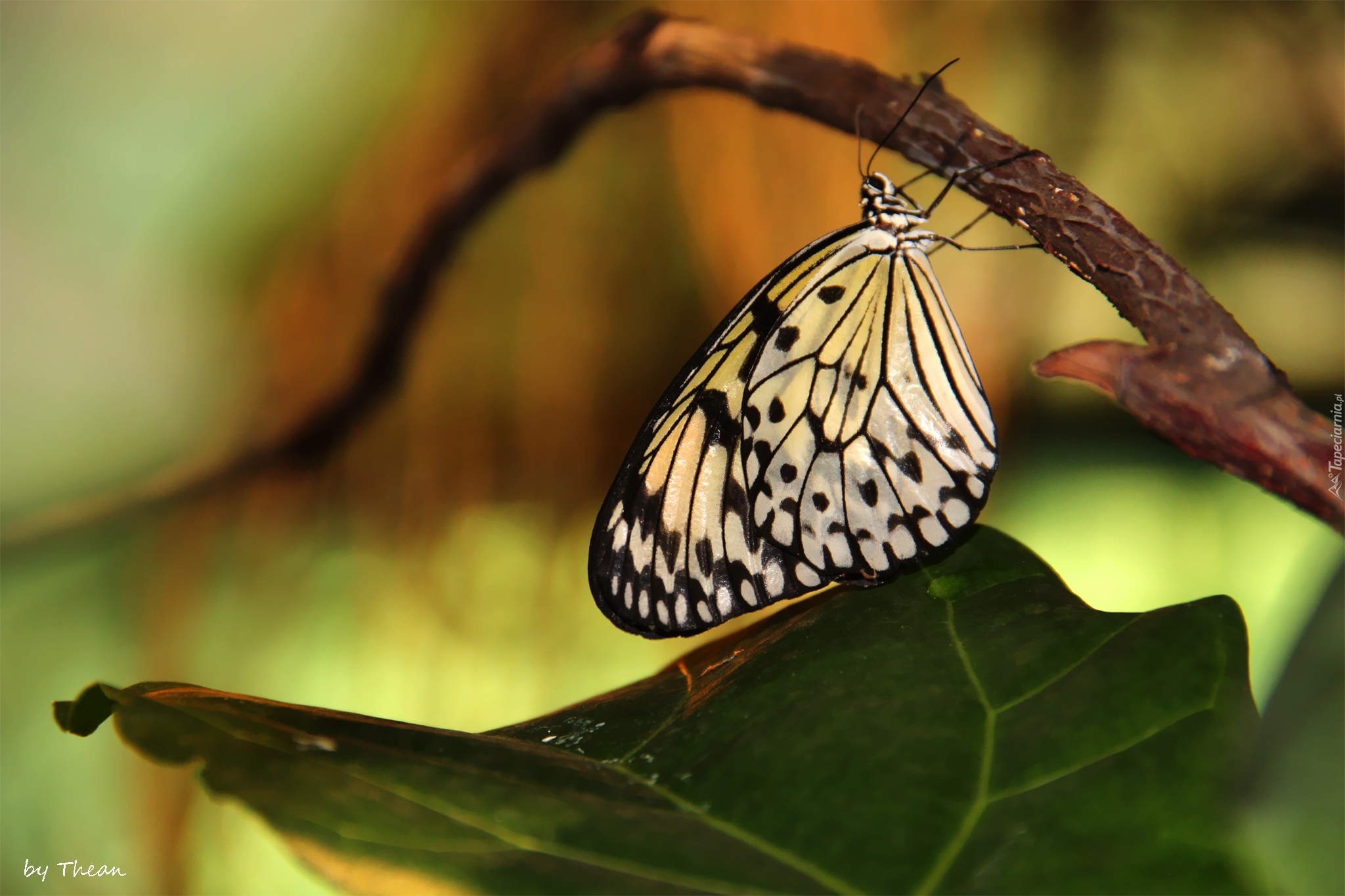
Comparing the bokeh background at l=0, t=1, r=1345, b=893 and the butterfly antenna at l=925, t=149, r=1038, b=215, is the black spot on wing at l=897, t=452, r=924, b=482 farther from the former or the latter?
the bokeh background at l=0, t=1, r=1345, b=893

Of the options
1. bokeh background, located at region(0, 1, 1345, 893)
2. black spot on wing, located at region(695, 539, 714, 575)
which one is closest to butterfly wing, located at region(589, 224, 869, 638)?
black spot on wing, located at region(695, 539, 714, 575)

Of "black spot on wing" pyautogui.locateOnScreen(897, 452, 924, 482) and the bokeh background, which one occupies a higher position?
the bokeh background

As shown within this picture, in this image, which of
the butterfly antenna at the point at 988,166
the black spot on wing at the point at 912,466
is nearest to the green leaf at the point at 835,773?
the black spot on wing at the point at 912,466

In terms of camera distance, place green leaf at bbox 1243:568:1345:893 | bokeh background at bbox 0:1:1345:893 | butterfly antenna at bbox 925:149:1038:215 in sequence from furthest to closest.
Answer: bokeh background at bbox 0:1:1345:893 → butterfly antenna at bbox 925:149:1038:215 → green leaf at bbox 1243:568:1345:893

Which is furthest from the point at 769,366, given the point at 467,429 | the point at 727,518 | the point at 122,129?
the point at 122,129

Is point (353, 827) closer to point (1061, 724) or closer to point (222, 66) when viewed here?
point (1061, 724)

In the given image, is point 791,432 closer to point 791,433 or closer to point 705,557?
point 791,433

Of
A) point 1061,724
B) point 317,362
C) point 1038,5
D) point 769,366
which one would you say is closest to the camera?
point 1061,724

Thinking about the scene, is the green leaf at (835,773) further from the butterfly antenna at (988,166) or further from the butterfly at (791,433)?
the butterfly antenna at (988,166)
